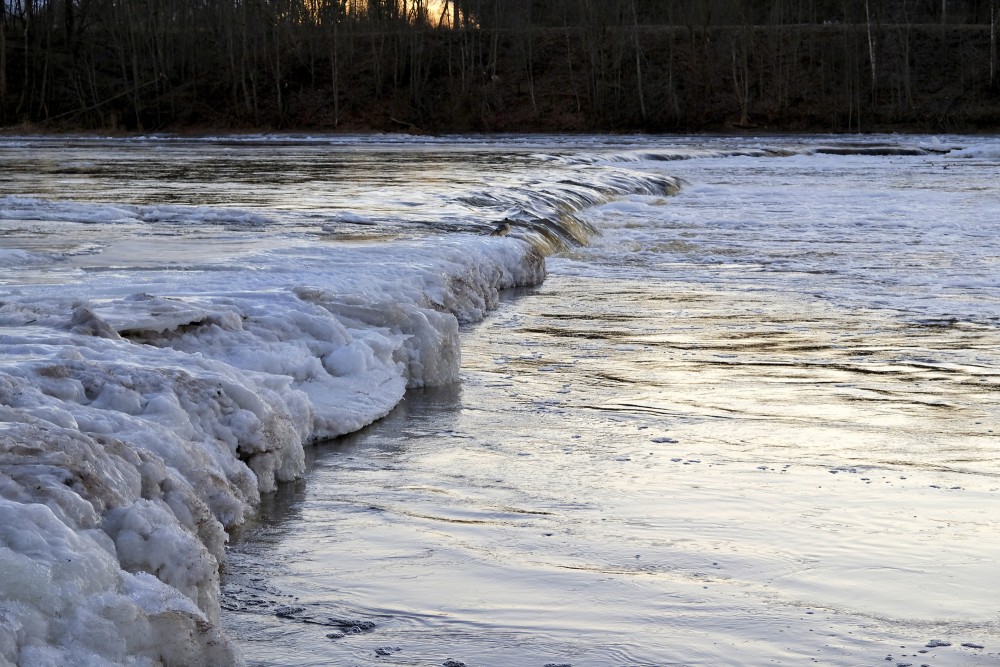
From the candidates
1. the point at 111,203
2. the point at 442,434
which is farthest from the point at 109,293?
the point at 111,203

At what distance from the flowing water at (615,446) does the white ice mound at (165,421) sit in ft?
0.34

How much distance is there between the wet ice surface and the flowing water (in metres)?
0.02

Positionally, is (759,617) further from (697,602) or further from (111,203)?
(111,203)

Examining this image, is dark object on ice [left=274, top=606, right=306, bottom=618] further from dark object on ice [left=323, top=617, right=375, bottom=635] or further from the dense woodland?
the dense woodland

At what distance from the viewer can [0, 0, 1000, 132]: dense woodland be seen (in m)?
57.2

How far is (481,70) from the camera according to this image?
60.8m

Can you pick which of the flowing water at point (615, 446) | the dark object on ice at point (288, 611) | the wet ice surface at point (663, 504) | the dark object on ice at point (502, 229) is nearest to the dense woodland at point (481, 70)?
the dark object on ice at point (502, 229)

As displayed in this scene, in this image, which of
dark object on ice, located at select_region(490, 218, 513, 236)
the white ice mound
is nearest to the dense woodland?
dark object on ice, located at select_region(490, 218, 513, 236)

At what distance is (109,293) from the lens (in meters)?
7.40

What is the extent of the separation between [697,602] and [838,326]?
5.54 meters

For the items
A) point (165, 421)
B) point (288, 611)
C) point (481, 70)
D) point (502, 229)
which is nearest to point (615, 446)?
point (165, 421)

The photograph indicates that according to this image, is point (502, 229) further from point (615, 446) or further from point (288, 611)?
point (288, 611)

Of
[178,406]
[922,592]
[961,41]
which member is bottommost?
[922,592]

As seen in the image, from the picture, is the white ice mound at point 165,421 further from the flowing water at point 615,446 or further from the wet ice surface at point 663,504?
the wet ice surface at point 663,504
